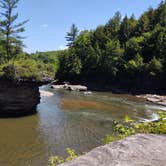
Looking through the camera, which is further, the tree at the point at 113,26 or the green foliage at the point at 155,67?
the tree at the point at 113,26

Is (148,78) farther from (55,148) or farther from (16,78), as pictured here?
(55,148)

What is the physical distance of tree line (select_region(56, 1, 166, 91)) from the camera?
72.1 m

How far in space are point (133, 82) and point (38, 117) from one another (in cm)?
4838

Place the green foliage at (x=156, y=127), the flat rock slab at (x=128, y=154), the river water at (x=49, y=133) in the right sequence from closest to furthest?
the flat rock slab at (x=128, y=154) < the green foliage at (x=156, y=127) < the river water at (x=49, y=133)

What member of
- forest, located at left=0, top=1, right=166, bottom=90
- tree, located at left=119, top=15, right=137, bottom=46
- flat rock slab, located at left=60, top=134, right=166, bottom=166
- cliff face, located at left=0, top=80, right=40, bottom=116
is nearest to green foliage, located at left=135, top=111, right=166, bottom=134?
flat rock slab, located at left=60, top=134, right=166, bottom=166

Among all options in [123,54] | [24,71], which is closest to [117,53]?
[123,54]

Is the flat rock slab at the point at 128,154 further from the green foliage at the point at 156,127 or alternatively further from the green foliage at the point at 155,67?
the green foliage at the point at 155,67

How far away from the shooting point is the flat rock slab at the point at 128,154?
2.99 m

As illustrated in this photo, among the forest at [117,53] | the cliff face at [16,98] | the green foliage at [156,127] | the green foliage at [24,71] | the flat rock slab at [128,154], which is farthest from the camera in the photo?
the forest at [117,53]

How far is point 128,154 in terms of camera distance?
10.5 feet

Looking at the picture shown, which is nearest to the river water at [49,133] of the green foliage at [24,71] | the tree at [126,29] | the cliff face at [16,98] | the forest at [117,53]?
the cliff face at [16,98]

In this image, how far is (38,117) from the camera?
29.5 m

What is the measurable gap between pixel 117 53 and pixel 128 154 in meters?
76.4

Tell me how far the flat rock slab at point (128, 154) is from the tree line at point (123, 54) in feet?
216
